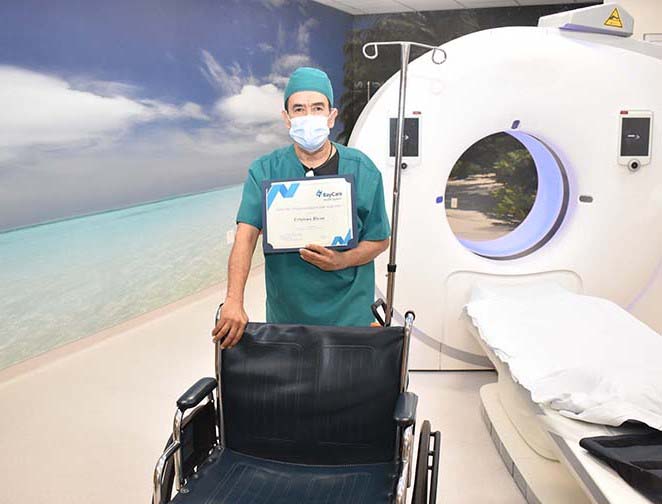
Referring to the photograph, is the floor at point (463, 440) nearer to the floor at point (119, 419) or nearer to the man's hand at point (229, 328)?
the floor at point (119, 419)

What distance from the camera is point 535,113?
9.41 ft

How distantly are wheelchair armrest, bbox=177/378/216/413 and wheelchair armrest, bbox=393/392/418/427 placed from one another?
447 mm

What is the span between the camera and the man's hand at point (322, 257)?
5.38ft

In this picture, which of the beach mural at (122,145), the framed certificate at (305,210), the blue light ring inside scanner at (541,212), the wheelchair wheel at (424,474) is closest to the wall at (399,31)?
the beach mural at (122,145)

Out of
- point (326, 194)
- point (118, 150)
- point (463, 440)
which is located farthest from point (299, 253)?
point (118, 150)

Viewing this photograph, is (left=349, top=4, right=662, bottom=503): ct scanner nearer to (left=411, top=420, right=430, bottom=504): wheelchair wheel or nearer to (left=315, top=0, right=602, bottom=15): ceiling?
(left=411, top=420, right=430, bottom=504): wheelchair wheel

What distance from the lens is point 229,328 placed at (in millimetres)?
1584

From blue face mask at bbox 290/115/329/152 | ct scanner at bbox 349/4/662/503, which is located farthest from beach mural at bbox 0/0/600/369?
blue face mask at bbox 290/115/329/152

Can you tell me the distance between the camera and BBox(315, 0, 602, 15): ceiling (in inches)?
249

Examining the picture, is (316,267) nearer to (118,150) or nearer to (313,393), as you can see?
(313,393)

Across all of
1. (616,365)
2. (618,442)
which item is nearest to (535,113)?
(616,365)

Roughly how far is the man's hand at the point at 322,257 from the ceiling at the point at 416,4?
515cm

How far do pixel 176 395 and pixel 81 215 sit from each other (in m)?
1.28

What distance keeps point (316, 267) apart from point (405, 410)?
1.78 ft
